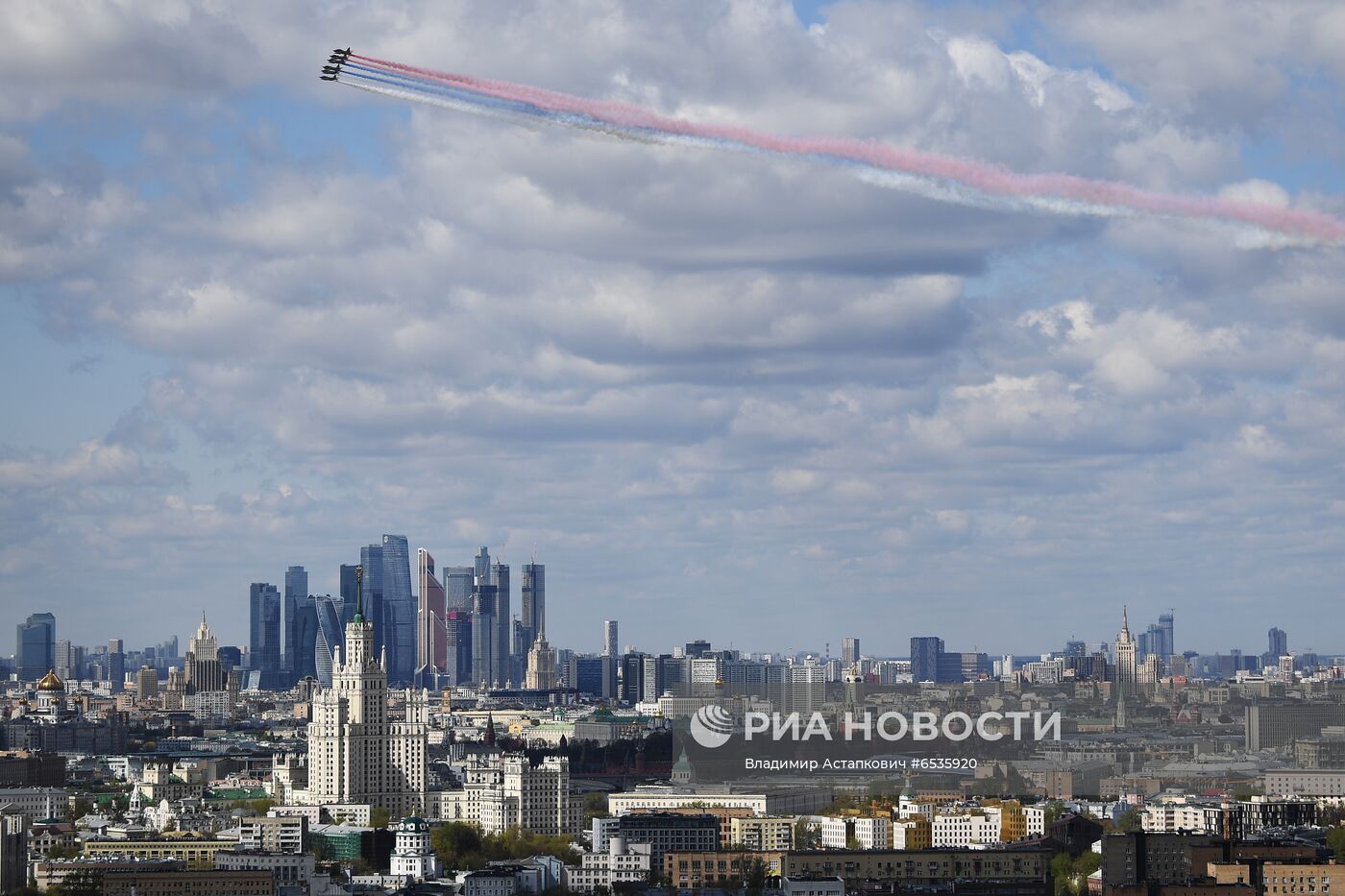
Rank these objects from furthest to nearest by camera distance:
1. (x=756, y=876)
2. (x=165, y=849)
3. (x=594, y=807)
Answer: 1. (x=594, y=807)
2. (x=165, y=849)
3. (x=756, y=876)

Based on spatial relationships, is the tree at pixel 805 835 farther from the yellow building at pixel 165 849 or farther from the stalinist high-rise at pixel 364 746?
the stalinist high-rise at pixel 364 746

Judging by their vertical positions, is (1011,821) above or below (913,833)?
above

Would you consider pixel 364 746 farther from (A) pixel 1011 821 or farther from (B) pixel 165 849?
(A) pixel 1011 821

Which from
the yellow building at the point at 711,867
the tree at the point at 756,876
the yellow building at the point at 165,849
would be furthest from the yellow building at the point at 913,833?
the yellow building at the point at 165,849

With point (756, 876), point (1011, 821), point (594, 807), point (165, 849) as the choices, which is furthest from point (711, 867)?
point (594, 807)

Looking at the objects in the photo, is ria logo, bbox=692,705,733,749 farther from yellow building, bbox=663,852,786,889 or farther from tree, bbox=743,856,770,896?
tree, bbox=743,856,770,896
